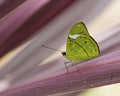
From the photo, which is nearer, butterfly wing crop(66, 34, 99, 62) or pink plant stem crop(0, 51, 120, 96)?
pink plant stem crop(0, 51, 120, 96)

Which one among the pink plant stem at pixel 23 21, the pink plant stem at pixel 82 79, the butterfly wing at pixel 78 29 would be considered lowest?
the pink plant stem at pixel 82 79

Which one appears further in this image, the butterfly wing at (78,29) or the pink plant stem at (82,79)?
the butterfly wing at (78,29)

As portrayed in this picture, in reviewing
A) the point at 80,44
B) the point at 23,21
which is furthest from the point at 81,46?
the point at 23,21

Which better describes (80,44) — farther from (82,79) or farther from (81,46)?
(82,79)

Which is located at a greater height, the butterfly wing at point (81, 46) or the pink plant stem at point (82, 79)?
the butterfly wing at point (81, 46)

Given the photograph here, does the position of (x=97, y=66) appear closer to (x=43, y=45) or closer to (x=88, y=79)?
(x=88, y=79)

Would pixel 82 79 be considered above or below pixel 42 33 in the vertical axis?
below

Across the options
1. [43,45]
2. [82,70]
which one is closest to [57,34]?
[43,45]

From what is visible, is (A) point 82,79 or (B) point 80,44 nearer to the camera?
(A) point 82,79
